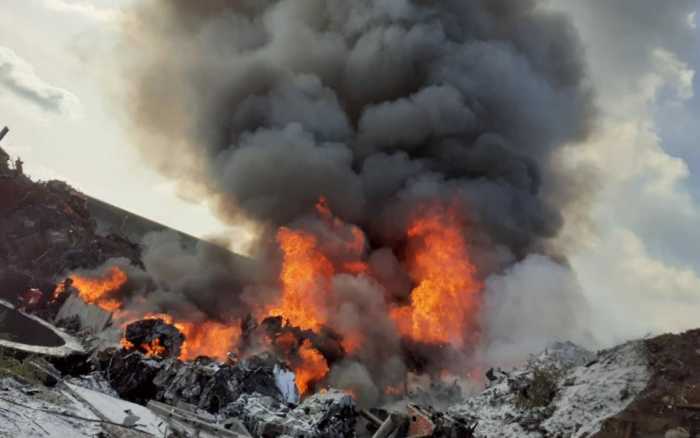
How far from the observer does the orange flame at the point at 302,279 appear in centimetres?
2381

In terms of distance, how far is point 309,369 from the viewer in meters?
20.0

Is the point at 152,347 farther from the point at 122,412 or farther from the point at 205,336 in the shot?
the point at 122,412

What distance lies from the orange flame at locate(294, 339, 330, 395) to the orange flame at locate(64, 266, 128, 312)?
988cm

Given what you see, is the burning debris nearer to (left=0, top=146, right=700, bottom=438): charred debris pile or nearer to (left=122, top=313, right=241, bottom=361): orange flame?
(left=0, top=146, right=700, bottom=438): charred debris pile

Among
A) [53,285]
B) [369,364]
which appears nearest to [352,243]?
[369,364]

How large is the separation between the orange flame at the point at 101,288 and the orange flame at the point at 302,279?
8.20 meters

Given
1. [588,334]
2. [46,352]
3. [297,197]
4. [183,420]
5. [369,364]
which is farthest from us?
[297,197]

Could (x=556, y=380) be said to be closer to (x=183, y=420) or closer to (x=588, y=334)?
(x=183, y=420)

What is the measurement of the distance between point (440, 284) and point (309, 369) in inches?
378

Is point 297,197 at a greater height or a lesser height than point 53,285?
greater

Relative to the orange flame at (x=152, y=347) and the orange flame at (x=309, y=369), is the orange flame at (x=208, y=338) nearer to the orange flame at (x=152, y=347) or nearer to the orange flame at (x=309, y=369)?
the orange flame at (x=152, y=347)

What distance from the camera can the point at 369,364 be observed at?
2269cm

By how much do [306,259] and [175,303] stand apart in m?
7.03

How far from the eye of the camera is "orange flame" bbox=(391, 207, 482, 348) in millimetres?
24953
